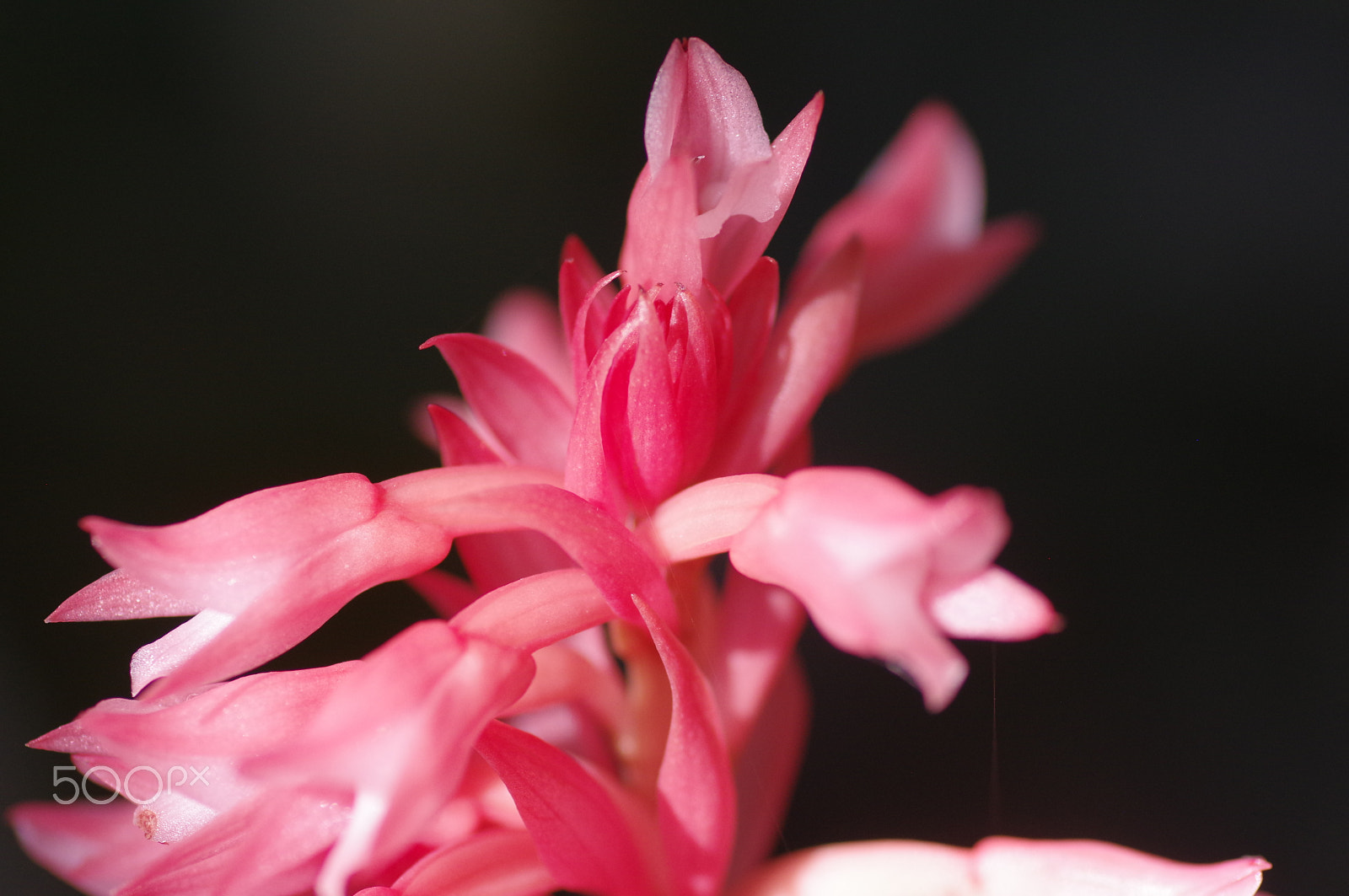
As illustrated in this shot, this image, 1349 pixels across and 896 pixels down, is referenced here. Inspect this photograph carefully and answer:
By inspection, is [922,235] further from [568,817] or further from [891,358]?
[568,817]

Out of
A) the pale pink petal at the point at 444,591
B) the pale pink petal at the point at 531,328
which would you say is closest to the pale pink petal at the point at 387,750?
the pale pink petal at the point at 444,591

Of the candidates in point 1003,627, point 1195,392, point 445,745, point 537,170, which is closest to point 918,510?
point 1003,627

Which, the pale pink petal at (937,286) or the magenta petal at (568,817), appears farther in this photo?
the pale pink petal at (937,286)

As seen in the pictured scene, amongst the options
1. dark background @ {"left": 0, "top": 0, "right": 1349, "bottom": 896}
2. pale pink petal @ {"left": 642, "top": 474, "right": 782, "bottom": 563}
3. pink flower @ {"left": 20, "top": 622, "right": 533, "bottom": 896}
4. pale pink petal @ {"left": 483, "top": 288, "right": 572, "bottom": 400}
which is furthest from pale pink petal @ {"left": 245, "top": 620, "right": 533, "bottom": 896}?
pale pink petal @ {"left": 483, "top": 288, "right": 572, "bottom": 400}

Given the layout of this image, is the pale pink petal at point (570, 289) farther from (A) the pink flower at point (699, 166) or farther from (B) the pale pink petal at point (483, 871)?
(B) the pale pink petal at point (483, 871)

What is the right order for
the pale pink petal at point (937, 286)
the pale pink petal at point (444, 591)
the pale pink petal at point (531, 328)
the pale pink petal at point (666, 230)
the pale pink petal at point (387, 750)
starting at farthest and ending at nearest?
the pale pink petal at point (531, 328) → the pale pink petal at point (937, 286) → the pale pink petal at point (444, 591) → the pale pink petal at point (666, 230) → the pale pink petal at point (387, 750)

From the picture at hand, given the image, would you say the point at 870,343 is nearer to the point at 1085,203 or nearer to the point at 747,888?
the point at 1085,203
